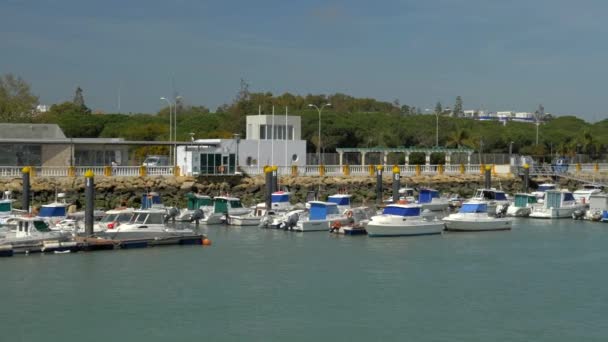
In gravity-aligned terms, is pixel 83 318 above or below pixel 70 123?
below

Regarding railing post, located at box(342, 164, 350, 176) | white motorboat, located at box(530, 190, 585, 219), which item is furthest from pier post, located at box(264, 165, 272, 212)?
white motorboat, located at box(530, 190, 585, 219)

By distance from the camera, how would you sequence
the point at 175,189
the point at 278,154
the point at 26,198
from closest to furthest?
1. the point at 26,198
2. the point at 175,189
3. the point at 278,154

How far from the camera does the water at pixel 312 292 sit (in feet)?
98.2

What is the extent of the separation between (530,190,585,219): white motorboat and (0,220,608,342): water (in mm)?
15666

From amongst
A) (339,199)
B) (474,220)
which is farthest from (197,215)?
(474,220)

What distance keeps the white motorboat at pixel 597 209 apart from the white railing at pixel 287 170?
55.6 feet

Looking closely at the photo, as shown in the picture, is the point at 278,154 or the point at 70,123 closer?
the point at 278,154

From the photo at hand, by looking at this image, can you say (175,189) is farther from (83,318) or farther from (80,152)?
(83,318)

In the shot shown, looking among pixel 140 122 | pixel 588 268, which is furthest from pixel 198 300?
pixel 140 122

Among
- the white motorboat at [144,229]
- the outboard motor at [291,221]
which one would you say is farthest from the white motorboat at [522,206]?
the white motorboat at [144,229]

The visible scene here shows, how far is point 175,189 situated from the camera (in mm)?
66375

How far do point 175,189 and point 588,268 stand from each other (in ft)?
109

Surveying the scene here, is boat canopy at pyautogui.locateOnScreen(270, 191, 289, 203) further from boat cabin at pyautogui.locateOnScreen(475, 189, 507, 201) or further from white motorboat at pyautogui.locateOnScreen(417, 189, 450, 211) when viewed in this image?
boat cabin at pyautogui.locateOnScreen(475, 189, 507, 201)

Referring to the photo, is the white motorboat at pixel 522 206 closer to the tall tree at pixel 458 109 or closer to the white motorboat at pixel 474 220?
the white motorboat at pixel 474 220
